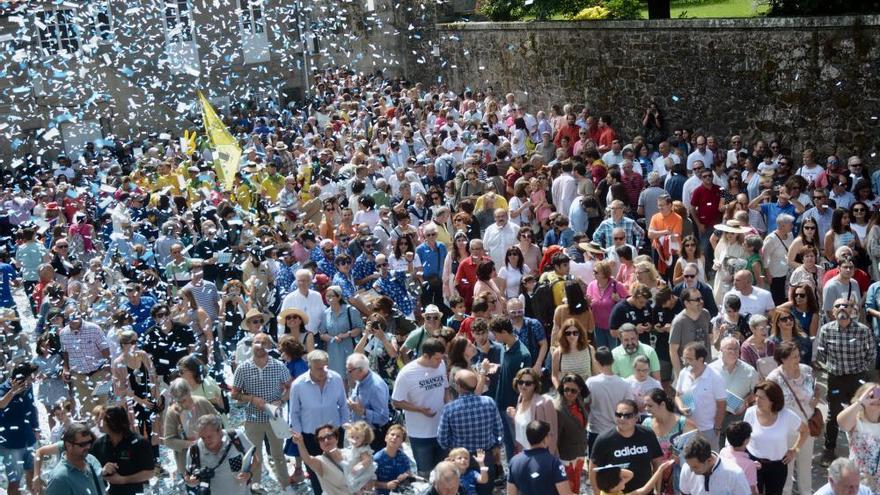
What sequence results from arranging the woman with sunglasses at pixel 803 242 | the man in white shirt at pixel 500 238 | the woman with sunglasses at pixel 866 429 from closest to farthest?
the woman with sunglasses at pixel 866 429 < the woman with sunglasses at pixel 803 242 < the man in white shirt at pixel 500 238

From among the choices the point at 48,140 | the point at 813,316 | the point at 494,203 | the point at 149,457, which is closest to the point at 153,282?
the point at 494,203

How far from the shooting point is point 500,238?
11570 millimetres

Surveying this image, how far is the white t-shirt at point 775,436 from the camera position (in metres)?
7.14

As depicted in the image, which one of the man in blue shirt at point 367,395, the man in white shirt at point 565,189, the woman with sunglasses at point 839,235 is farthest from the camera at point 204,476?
the man in white shirt at point 565,189

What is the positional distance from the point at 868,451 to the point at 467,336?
3.12 meters

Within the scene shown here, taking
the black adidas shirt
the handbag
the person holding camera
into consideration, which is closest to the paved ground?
the handbag

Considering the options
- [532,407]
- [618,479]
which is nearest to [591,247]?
[532,407]

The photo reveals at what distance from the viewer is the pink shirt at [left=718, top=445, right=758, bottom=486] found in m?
6.70

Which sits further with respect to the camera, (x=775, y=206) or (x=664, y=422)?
(x=775, y=206)

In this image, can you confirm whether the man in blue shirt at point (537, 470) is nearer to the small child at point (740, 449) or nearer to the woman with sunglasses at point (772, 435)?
the small child at point (740, 449)

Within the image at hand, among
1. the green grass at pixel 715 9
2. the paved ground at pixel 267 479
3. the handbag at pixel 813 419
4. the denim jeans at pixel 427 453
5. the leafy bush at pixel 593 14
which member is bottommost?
the paved ground at pixel 267 479

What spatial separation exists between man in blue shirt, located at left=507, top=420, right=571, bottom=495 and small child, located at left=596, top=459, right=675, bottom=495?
296 millimetres

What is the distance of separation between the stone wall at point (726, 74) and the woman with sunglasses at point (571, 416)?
944 cm

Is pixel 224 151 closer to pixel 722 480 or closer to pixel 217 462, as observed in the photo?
pixel 217 462
